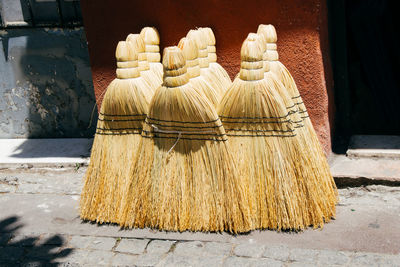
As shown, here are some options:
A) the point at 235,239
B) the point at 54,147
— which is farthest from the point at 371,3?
the point at 54,147

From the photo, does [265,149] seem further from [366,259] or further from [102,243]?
[102,243]

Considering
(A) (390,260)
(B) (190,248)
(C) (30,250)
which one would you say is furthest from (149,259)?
(A) (390,260)

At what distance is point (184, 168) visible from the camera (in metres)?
3.84

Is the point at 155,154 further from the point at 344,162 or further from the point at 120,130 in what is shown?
the point at 344,162

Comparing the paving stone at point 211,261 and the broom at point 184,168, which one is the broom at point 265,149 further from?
the paving stone at point 211,261

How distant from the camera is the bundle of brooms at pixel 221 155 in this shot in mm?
3703

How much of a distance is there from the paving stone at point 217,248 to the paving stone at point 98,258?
71cm

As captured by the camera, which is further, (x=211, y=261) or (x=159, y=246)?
(x=159, y=246)

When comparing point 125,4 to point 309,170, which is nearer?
point 309,170

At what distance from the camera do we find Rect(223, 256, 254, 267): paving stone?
3453 mm

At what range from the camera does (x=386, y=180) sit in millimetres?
4250

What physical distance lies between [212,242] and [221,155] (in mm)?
655

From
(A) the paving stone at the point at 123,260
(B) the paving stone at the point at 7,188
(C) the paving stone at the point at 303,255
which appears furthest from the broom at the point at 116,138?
(C) the paving stone at the point at 303,255

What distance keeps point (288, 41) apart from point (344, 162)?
1.23 metres
